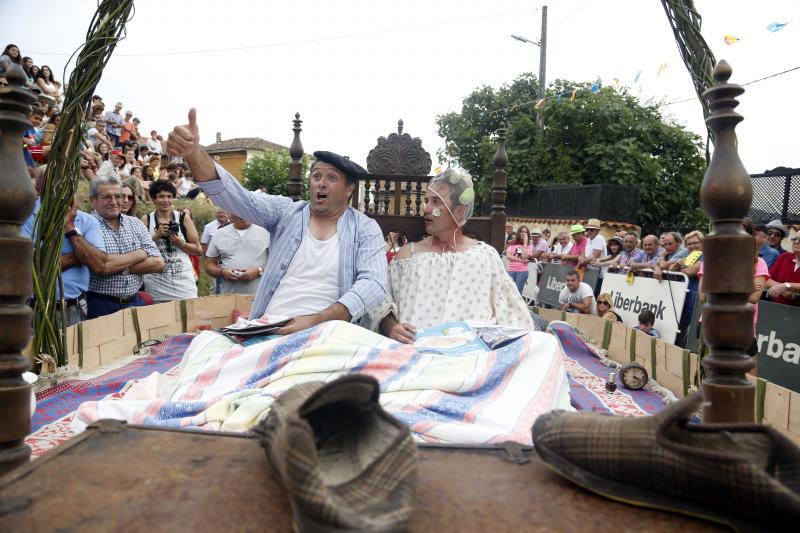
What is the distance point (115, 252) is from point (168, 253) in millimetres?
949

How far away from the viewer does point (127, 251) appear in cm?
414

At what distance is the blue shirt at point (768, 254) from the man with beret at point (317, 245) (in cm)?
428

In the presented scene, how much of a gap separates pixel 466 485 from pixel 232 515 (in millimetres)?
493

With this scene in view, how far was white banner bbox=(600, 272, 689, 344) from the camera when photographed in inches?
236

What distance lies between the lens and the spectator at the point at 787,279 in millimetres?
4812

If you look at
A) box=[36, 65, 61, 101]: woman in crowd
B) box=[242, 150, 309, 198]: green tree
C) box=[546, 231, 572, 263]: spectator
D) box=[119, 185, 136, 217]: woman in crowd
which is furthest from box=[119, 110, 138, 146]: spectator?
box=[242, 150, 309, 198]: green tree

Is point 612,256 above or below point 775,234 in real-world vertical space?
below

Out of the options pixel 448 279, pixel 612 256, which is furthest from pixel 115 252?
pixel 612 256

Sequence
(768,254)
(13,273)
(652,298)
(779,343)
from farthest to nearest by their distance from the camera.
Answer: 1. (652,298)
2. (768,254)
3. (779,343)
4. (13,273)

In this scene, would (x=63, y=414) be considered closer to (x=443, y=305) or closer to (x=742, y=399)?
(x=443, y=305)

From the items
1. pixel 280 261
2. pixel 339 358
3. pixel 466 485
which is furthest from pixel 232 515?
pixel 280 261

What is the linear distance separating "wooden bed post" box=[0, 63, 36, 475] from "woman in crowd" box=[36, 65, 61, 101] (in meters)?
8.38

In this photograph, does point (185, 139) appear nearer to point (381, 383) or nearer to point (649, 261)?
point (381, 383)

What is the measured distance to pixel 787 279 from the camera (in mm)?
5000
